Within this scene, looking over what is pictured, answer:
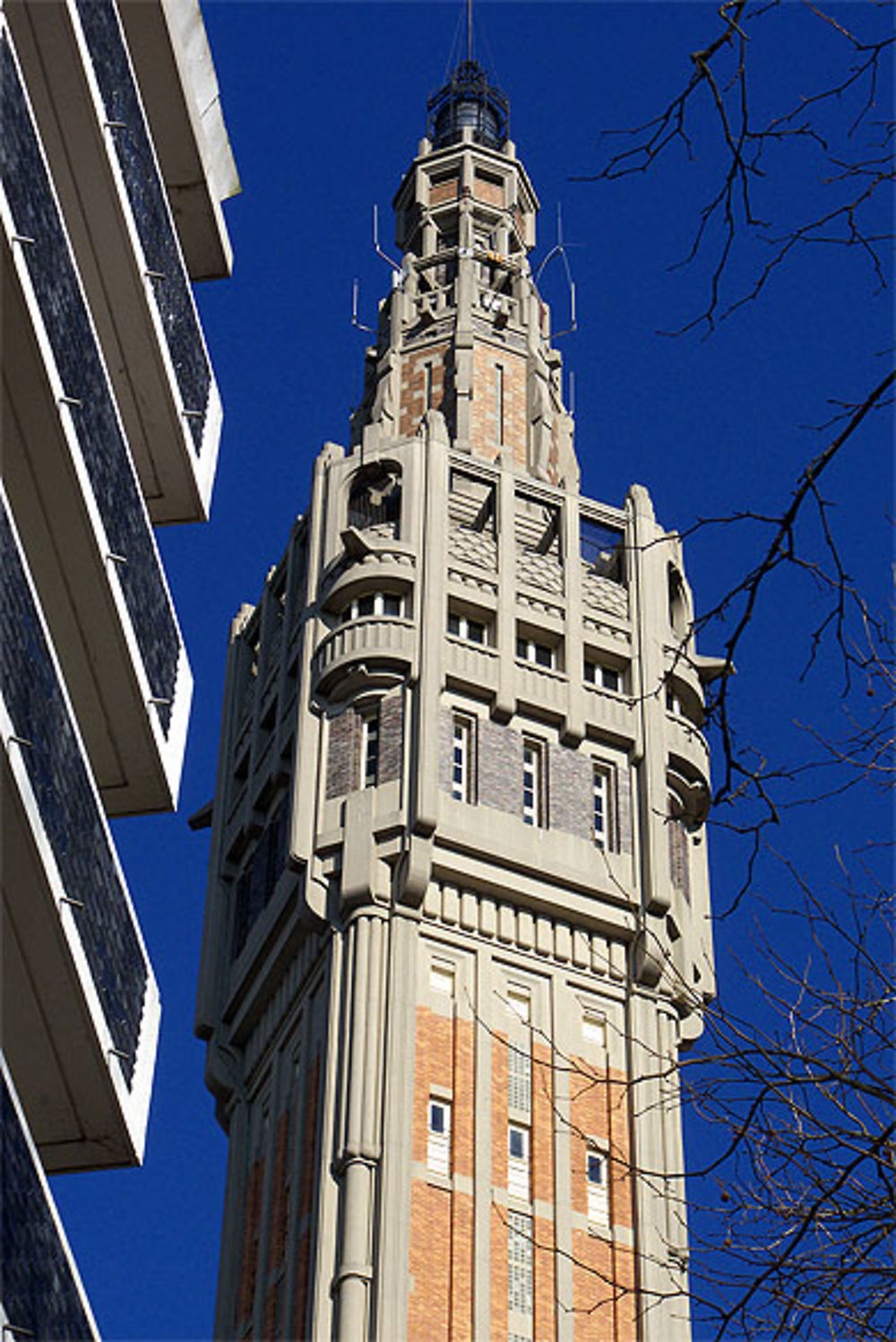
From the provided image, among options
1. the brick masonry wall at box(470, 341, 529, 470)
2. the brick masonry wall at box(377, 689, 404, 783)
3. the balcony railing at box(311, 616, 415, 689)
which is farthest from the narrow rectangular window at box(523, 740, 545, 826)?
the brick masonry wall at box(470, 341, 529, 470)

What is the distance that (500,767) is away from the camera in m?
53.2

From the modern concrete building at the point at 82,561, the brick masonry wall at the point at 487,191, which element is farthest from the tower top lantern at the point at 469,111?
the modern concrete building at the point at 82,561

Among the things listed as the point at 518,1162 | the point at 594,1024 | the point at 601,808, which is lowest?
the point at 518,1162

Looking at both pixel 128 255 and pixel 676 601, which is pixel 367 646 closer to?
pixel 676 601

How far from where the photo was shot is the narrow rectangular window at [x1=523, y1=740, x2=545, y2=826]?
176 feet

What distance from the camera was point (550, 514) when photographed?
2334 inches

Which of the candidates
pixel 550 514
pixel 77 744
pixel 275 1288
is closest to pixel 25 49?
pixel 77 744

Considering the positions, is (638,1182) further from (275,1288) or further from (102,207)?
(102,207)

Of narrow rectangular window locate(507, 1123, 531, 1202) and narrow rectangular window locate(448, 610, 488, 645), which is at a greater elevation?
narrow rectangular window locate(448, 610, 488, 645)

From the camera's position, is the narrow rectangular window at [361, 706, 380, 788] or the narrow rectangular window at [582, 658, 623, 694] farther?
the narrow rectangular window at [582, 658, 623, 694]

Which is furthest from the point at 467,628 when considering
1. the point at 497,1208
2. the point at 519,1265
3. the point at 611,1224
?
the point at 519,1265

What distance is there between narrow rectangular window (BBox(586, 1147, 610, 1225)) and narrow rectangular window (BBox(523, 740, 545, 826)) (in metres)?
7.10

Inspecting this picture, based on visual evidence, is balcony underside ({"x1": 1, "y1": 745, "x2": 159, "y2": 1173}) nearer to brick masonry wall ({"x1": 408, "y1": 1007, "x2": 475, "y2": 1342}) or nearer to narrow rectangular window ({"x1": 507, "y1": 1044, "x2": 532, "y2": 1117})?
brick masonry wall ({"x1": 408, "y1": 1007, "x2": 475, "y2": 1342})

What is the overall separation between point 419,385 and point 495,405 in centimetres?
217
